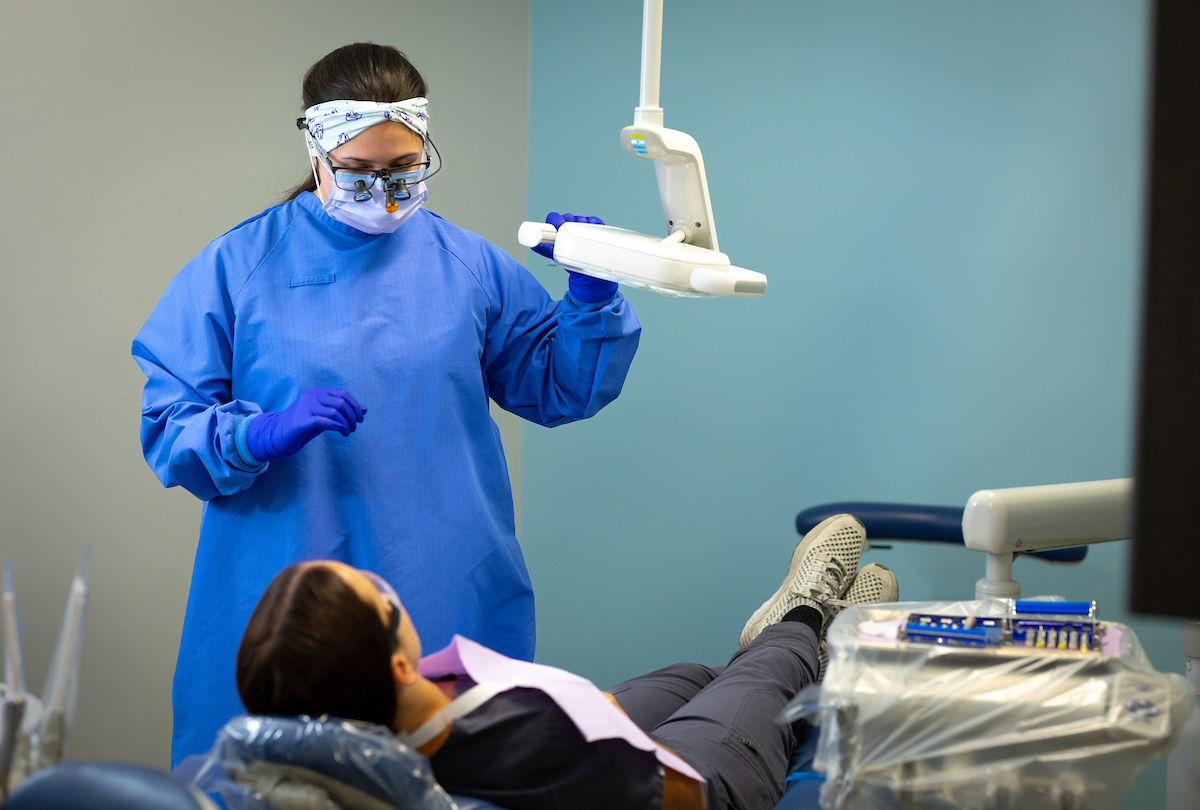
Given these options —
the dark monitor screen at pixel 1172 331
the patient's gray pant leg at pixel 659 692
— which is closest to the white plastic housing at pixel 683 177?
the patient's gray pant leg at pixel 659 692

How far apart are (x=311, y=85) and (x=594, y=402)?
683 mm

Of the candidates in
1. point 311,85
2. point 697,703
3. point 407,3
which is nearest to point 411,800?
point 697,703

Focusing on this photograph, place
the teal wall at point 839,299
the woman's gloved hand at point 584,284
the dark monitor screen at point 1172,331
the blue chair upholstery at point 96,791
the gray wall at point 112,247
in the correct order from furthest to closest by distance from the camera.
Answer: the teal wall at point 839,299
the gray wall at point 112,247
the woman's gloved hand at point 584,284
the blue chair upholstery at point 96,791
the dark monitor screen at point 1172,331

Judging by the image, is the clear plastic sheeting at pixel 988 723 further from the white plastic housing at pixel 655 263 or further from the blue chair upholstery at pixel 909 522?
the blue chair upholstery at pixel 909 522

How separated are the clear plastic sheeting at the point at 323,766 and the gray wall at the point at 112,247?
4.38ft

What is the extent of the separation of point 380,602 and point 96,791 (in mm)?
403

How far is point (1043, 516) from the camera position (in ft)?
4.46

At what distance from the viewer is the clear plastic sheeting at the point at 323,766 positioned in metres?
0.90

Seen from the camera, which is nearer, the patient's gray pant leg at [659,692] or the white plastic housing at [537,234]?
the white plastic housing at [537,234]

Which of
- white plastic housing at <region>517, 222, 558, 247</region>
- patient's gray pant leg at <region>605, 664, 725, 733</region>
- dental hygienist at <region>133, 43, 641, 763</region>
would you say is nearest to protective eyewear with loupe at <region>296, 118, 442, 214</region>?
dental hygienist at <region>133, 43, 641, 763</region>

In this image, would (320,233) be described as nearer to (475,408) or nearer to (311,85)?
(311,85)

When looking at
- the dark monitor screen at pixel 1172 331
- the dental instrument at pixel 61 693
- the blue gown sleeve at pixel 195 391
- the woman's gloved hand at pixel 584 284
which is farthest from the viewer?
the woman's gloved hand at pixel 584 284

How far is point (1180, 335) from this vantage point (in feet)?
1.70

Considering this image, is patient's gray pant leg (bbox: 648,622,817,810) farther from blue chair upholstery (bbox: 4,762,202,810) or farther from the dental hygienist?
blue chair upholstery (bbox: 4,762,202,810)
